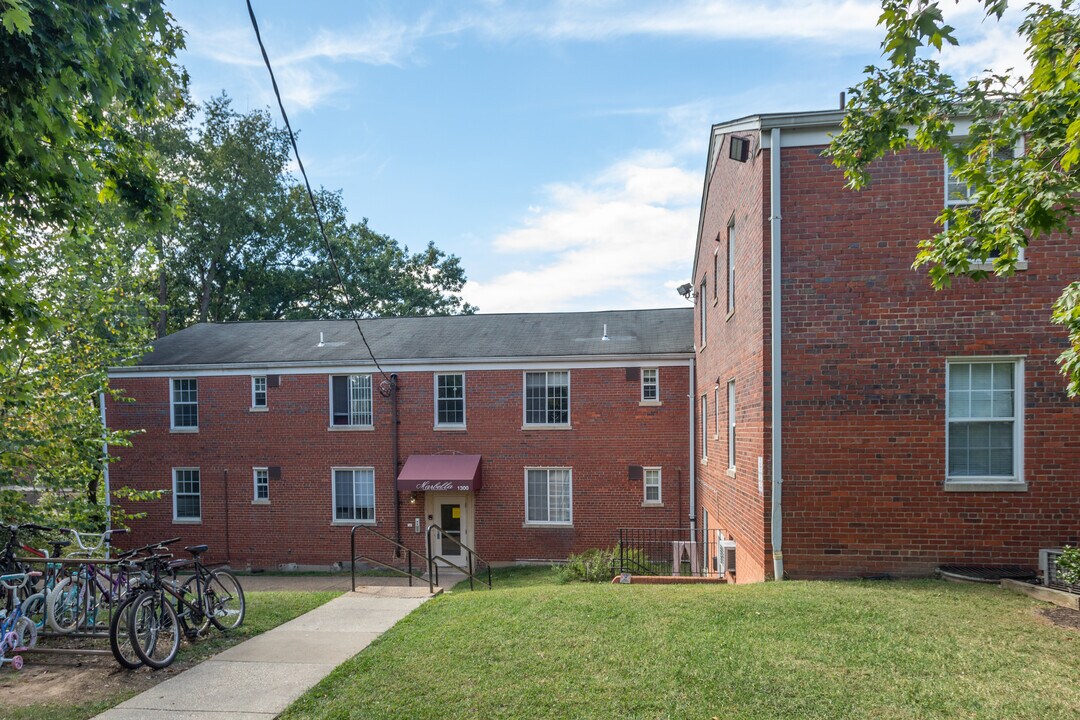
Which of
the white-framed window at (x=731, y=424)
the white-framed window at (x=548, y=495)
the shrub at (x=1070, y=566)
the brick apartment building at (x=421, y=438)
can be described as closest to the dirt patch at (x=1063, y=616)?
the shrub at (x=1070, y=566)

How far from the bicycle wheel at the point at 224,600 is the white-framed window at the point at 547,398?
38.7ft

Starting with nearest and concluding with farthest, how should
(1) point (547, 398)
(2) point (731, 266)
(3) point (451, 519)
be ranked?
1. (2) point (731, 266)
2. (1) point (547, 398)
3. (3) point (451, 519)

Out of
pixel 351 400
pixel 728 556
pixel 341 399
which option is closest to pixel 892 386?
pixel 728 556

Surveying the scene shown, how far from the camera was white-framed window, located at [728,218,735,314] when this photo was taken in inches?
457

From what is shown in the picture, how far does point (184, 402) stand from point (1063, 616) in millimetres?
22109

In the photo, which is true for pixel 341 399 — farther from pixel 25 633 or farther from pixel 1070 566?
pixel 1070 566

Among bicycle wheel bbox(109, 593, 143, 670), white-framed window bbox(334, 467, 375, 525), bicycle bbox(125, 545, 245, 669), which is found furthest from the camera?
white-framed window bbox(334, 467, 375, 525)

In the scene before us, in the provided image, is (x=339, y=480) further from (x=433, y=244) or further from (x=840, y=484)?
(x=433, y=244)

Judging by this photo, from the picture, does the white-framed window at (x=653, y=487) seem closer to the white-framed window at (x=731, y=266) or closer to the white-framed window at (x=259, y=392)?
the white-framed window at (x=731, y=266)

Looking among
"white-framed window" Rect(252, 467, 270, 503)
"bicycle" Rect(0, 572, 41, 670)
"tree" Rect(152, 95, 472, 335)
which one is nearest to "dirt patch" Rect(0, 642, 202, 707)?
"bicycle" Rect(0, 572, 41, 670)

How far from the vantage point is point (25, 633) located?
6.92m

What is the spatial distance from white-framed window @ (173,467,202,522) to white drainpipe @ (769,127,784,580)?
18753 mm

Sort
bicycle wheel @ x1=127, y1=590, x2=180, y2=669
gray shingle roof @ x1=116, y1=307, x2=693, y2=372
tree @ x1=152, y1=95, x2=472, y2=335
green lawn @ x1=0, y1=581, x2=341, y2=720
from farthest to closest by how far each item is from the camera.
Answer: tree @ x1=152, y1=95, x2=472, y2=335, gray shingle roof @ x1=116, y1=307, x2=693, y2=372, bicycle wheel @ x1=127, y1=590, x2=180, y2=669, green lawn @ x1=0, y1=581, x2=341, y2=720

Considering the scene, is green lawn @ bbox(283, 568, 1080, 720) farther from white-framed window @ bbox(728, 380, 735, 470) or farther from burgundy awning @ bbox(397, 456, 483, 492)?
burgundy awning @ bbox(397, 456, 483, 492)
